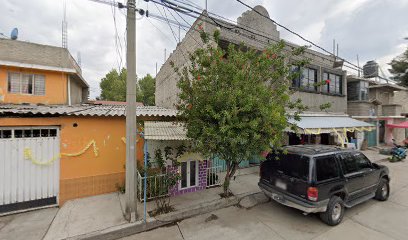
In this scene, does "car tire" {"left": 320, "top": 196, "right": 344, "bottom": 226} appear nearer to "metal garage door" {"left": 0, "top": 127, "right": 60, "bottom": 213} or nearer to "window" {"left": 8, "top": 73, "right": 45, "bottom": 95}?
"metal garage door" {"left": 0, "top": 127, "right": 60, "bottom": 213}

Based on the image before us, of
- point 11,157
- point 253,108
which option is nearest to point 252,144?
point 253,108

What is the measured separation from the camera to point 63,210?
5.20m

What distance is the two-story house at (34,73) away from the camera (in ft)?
30.7

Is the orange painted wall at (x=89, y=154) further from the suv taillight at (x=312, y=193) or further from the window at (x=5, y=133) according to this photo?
the suv taillight at (x=312, y=193)

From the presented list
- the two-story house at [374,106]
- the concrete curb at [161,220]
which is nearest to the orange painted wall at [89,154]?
the concrete curb at [161,220]

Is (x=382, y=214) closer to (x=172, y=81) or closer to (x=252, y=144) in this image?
(x=252, y=144)

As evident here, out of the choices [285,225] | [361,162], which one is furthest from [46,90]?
[361,162]

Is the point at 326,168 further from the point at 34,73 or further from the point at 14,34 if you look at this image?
the point at 14,34

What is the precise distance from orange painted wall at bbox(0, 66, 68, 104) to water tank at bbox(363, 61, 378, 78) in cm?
2516

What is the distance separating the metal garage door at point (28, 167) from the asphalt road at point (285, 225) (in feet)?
11.0

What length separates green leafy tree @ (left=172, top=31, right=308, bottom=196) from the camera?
4406mm

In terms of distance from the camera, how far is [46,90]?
33.2 feet

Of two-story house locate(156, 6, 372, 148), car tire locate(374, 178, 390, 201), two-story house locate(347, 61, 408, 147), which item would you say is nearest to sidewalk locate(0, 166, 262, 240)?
car tire locate(374, 178, 390, 201)

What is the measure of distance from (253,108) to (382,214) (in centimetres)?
493
